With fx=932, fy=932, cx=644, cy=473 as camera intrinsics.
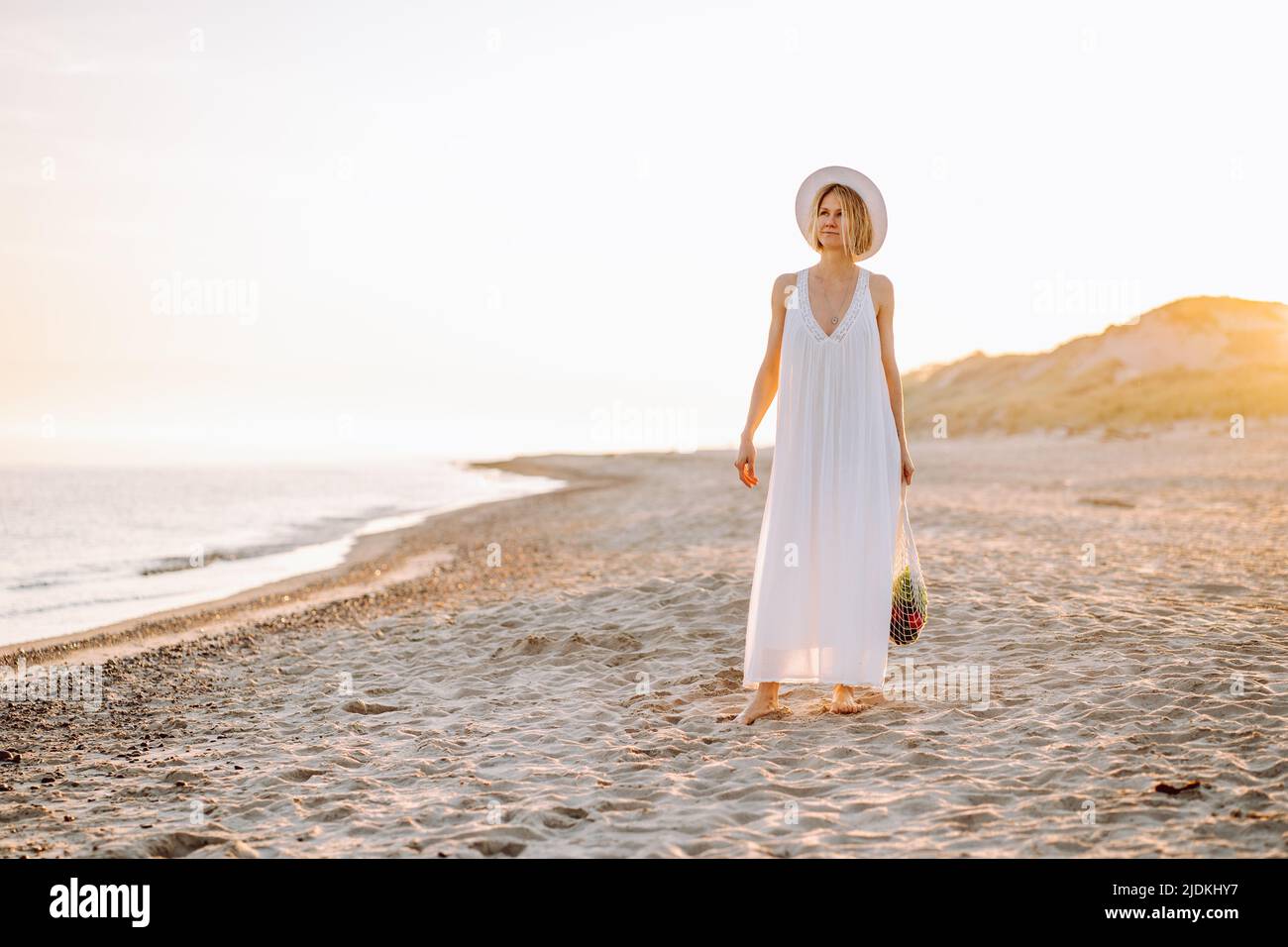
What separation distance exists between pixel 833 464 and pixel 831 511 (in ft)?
0.76

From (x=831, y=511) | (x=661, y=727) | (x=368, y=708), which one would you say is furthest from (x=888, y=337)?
(x=368, y=708)

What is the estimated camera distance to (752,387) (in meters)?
4.80

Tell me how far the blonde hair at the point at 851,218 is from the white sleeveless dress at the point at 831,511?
0.49 ft

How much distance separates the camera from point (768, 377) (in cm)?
479

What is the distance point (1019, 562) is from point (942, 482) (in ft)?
44.1

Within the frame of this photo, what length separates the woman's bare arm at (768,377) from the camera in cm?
464

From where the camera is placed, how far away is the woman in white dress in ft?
14.6

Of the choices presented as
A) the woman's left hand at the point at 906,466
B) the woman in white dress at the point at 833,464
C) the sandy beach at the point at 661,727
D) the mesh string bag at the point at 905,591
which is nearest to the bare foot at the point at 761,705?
the sandy beach at the point at 661,727

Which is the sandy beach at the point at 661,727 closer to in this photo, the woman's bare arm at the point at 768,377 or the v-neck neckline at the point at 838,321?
the woman's bare arm at the point at 768,377

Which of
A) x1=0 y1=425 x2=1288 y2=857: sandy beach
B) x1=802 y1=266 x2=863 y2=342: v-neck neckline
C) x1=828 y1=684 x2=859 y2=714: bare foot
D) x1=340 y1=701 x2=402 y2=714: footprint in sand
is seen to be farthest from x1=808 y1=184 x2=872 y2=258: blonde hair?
x1=340 y1=701 x2=402 y2=714: footprint in sand

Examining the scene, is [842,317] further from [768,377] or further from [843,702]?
[843,702]
